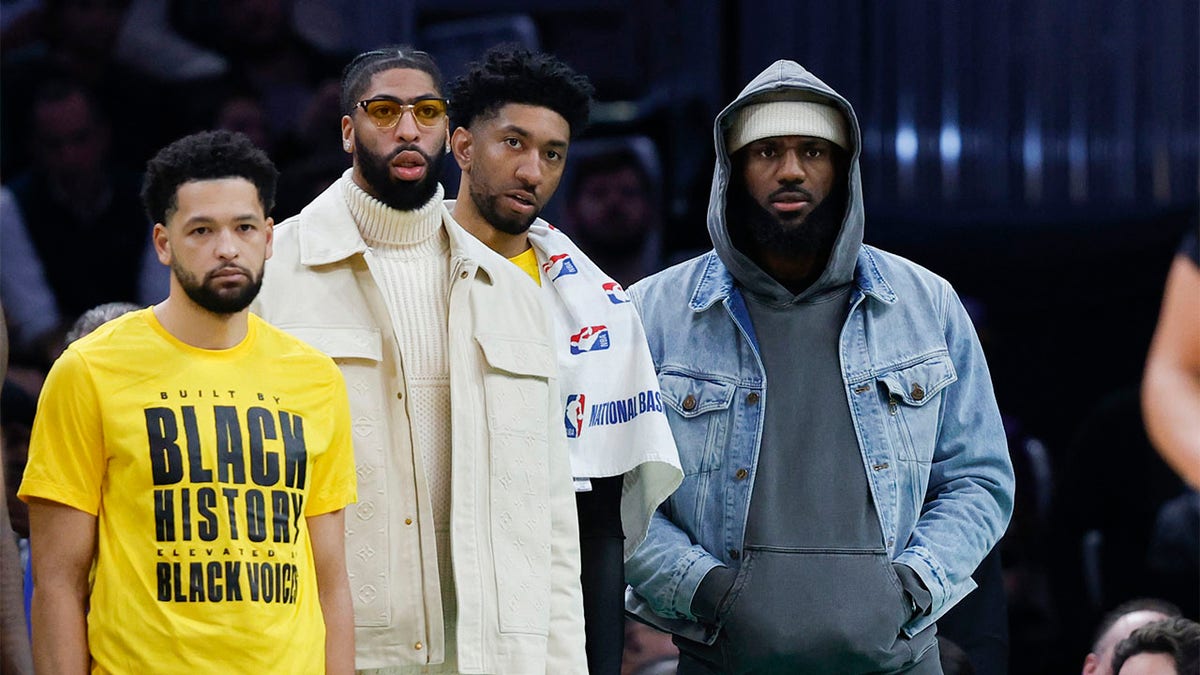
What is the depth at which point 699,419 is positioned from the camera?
110 inches

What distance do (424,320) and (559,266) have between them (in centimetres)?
36

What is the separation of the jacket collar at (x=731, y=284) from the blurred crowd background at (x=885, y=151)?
6.25 ft

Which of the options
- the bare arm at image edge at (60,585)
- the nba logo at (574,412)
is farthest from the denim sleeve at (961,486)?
the bare arm at image edge at (60,585)

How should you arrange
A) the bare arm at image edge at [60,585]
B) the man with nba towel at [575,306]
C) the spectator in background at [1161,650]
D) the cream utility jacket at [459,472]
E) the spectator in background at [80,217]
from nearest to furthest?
the bare arm at image edge at [60,585] → the cream utility jacket at [459,472] → the man with nba towel at [575,306] → the spectator in background at [1161,650] → the spectator in background at [80,217]

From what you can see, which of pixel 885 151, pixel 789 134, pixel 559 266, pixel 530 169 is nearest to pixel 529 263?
pixel 559 266

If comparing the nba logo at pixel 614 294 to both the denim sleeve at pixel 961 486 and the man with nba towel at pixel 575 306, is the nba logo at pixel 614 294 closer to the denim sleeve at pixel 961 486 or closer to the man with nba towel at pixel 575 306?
the man with nba towel at pixel 575 306

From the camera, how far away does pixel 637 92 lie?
5.07 m

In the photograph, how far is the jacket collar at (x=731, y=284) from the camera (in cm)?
286

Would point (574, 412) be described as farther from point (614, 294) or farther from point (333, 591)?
point (333, 591)

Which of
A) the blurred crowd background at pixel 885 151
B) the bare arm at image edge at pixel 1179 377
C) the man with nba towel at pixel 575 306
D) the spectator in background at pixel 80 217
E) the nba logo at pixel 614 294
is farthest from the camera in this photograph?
the blurred crowd background at pixel 885 151

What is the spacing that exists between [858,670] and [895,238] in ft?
8.45

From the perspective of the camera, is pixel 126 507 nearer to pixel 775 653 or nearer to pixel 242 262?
pixel 242 262

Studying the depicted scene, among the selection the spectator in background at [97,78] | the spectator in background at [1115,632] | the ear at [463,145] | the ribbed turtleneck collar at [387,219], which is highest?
the spectator in background at [97,78]

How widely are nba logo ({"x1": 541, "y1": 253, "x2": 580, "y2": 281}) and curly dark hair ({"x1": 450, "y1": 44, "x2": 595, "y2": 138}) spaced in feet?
0.65
